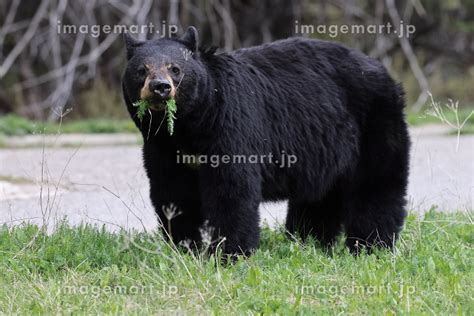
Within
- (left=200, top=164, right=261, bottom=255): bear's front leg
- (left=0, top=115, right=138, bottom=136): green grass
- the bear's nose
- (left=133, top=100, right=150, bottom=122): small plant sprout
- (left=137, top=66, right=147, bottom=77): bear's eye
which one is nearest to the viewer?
the bear's nose

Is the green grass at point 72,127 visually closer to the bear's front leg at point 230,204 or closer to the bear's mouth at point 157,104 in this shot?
the bear's front leg at point 230,204

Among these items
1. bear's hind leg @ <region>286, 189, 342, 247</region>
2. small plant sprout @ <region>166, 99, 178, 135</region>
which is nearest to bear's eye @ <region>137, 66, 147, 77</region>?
small plant sprout @ <region>166, 99, 178, 135</region>

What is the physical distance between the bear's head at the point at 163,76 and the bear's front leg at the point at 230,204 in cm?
47

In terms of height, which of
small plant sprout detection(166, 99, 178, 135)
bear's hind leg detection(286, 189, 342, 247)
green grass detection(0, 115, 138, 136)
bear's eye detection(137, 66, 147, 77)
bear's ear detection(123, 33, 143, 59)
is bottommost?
green grass detection(0, 115, 138, 136)

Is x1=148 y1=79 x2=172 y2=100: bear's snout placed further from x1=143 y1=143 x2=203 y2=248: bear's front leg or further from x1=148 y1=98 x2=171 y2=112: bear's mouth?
x1=143 y1=143 x2=203 y2=248: bear's front leg

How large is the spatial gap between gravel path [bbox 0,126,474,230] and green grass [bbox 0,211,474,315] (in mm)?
318

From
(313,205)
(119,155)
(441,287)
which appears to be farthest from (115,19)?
(441,287)

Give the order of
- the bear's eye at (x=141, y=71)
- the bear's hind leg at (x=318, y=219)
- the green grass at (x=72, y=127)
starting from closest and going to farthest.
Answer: the bear's eye at (x=141, y=71), the bear's hind leg at (x=318, y=219), the green grass at (x=72, y=127)

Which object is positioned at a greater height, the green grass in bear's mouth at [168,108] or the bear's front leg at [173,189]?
the green grass in bear's mouth at [168,108]

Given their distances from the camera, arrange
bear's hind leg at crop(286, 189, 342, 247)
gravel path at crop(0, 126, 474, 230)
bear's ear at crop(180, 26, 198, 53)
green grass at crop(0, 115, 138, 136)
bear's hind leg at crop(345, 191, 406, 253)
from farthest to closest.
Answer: green grass at crop(0, 115, 138, 136)
gravel path at crop(0, 126, 474, 230)
bear's hind leg at crop(286, 189, 342, 247)
bear's hind leg at crop(345, 191, 406, 253)
bear's ear at crop(180, 26, 198, 53)

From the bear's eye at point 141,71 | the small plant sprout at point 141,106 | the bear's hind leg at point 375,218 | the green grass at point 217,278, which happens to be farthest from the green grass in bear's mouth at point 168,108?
the bear's hind leg at point 375,218

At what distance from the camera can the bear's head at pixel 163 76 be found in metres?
5.23

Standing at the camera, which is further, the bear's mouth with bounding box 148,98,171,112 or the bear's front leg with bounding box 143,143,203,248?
the bear's front leg with bounding box 143,143,203,248

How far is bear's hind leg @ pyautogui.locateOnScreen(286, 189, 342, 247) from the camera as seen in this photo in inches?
264
